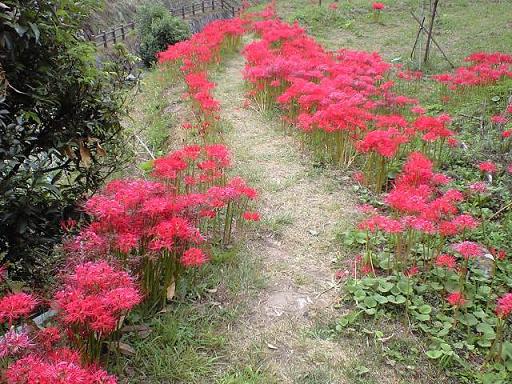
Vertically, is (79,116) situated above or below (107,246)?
above

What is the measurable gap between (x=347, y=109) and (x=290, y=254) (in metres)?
2.34

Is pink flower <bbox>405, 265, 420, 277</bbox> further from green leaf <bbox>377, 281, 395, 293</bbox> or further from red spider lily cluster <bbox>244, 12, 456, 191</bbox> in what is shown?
red spider lily cluster <bbox>244, 12, 456, 191</bbox>

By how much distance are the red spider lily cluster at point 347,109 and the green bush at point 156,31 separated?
5.02 m

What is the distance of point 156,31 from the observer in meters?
14.0

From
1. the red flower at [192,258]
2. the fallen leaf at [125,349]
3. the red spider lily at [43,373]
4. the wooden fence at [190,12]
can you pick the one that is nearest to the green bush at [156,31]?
the wooden fence at [190,12]

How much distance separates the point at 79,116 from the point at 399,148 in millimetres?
4183

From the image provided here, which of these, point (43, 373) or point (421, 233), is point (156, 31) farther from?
point (43, 373)

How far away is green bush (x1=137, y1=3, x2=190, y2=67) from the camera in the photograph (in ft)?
46.2

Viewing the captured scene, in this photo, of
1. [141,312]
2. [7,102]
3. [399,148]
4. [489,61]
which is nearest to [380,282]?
[141,312]

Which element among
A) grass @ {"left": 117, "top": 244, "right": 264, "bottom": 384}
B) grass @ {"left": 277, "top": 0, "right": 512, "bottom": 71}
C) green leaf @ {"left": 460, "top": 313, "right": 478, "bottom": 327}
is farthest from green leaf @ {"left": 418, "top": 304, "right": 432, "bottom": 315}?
grass @ {"left": 277, "top": 0, "right": 512, "bottom": 71}

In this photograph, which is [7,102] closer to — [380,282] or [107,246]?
[107,246]

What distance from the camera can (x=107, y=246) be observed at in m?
2.93

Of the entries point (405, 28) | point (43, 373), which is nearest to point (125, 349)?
point (43, 373)

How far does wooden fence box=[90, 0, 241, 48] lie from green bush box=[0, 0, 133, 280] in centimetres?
1404
